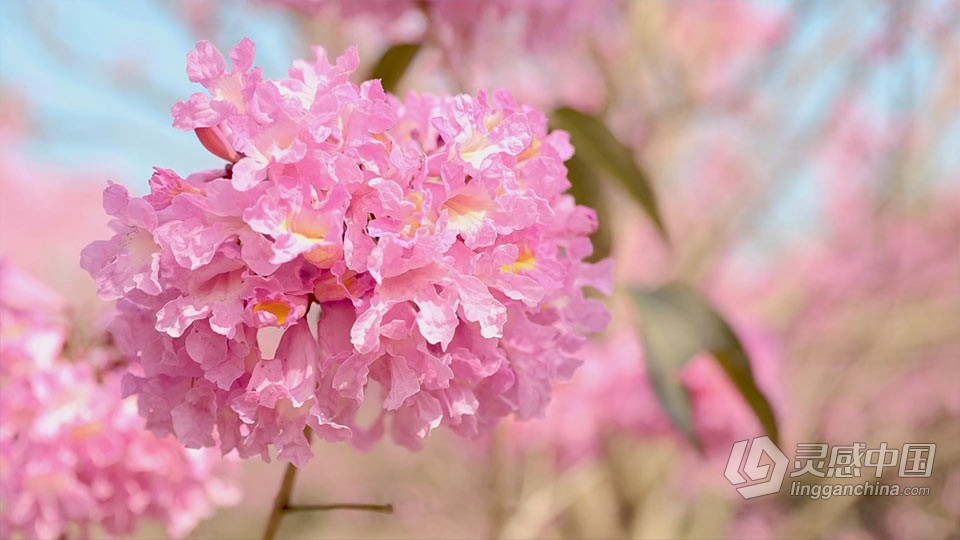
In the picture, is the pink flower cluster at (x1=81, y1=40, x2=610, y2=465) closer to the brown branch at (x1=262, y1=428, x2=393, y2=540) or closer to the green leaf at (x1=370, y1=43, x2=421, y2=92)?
the brown branch at (x1=262, y1=428, x2=393, y2=540)

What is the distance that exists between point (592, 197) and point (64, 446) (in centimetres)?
40

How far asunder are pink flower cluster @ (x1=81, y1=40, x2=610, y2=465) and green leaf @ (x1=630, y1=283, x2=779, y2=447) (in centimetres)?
22

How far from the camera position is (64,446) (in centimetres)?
48

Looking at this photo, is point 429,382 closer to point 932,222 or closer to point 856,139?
point 932,222

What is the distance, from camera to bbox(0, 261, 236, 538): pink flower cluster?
471 millimetres

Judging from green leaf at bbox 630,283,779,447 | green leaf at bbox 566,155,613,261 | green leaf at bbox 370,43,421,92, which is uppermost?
green leaf at bbox 370,43,421,92

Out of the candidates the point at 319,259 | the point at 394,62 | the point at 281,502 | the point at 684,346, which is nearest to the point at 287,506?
the point at 281,502

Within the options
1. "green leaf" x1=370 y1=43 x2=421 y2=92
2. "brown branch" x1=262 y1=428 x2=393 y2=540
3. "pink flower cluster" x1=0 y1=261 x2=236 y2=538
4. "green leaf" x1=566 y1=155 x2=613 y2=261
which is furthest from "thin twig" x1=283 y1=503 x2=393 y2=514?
"green leaf" x1=370 y1=43 x2=421 y2=92

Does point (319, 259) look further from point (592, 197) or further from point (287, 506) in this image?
point (592, 197)

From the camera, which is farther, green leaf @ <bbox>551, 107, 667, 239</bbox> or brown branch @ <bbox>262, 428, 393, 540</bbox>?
green leaf @ <bbox>551, 107, 667, 239</bbox>

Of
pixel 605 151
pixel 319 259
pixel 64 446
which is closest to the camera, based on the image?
pixel 319 259

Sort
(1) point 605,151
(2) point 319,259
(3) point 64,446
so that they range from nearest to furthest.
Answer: (2) point 319,259
(3) point 64,446
(1) point 605,151

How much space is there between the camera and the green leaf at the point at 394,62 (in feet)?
2.23

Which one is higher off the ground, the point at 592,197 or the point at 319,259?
the point at 319,259
